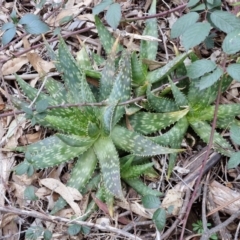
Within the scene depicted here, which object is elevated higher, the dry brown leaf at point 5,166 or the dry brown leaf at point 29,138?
the dry brown leaf at point 29,138

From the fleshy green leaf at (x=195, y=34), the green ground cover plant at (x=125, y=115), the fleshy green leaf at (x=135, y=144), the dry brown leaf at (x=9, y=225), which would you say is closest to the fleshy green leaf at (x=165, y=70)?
the green ground cover plant at (x=125, y=115)

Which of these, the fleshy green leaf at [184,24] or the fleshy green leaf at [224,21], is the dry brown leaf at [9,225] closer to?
the fleshy green leaf at [184,24]

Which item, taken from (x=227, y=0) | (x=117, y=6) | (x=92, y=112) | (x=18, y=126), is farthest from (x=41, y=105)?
(x=227, y=0)

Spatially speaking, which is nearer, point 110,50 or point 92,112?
point 92,112

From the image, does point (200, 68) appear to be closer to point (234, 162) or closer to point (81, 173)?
point (234, 162)

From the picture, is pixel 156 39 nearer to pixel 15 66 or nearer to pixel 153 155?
pixel 153 155

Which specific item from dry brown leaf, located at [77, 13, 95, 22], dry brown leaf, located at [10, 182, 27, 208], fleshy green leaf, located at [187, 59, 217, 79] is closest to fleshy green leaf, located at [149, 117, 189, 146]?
fleshy green leaf, located at [187, 59, 217, 79]

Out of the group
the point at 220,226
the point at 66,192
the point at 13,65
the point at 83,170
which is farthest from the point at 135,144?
the point at 13,65

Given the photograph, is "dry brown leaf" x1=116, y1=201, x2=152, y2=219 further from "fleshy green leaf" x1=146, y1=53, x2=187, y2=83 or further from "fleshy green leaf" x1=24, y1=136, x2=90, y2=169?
"fleshy green leaf" x1=146, y1=53, x2=187, y2=83
